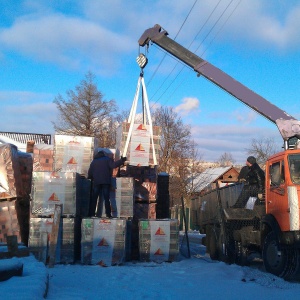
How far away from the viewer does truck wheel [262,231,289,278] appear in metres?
9.13

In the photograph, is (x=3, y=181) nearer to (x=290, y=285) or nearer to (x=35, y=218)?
(x=35, y=218)

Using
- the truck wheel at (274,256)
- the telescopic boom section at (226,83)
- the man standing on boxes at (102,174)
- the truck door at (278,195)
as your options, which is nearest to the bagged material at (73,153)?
the man standing on boxes at (102,174)

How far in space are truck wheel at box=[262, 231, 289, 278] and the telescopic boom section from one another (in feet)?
9.21

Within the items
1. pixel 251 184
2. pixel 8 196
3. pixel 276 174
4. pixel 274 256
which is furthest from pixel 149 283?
pixel 8 196

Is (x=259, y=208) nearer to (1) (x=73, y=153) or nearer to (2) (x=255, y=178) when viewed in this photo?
(2) (x=255, y=178)

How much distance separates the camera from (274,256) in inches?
375

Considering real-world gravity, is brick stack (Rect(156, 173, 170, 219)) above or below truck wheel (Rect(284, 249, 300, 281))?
above

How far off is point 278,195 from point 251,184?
2.04 meters

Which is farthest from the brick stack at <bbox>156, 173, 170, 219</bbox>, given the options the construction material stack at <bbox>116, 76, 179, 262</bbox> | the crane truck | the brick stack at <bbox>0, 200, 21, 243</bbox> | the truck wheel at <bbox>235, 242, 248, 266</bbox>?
the brick stack at <bbox>0, 200, 21, 243</bbox>

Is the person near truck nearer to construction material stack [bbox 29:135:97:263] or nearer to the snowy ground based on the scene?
the snowy ground

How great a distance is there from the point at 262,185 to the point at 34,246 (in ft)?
19.6

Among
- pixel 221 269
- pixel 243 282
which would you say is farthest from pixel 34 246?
pixel 243 282

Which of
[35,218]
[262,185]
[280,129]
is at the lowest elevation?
[35,218]

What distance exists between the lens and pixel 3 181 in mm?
12352
